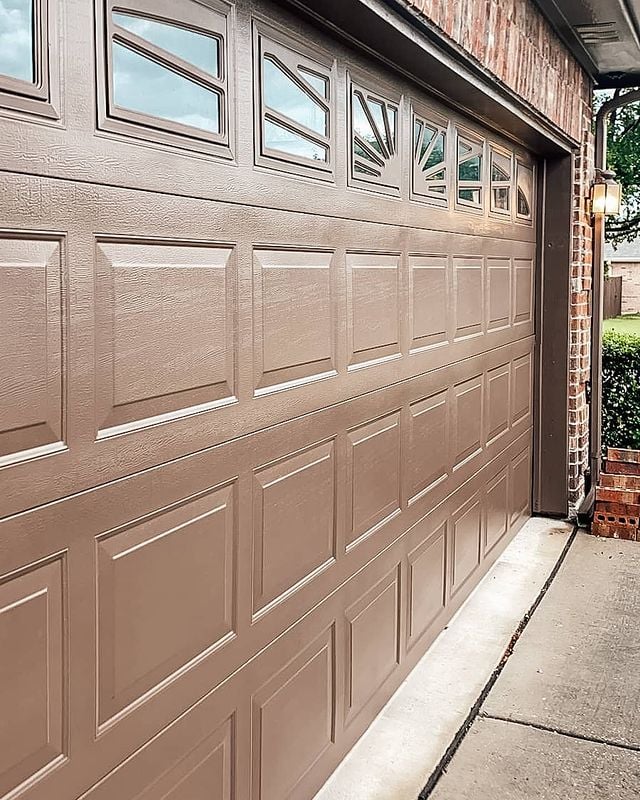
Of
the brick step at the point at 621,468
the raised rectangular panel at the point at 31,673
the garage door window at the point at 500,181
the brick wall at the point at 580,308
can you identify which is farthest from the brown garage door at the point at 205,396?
the brick step at the point at 621,468

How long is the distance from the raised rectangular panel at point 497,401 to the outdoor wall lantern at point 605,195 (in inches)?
54.0

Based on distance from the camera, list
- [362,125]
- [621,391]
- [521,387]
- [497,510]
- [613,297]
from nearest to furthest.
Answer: [362,125]
[497,510]
[521,387]
[621,391]
[613,297]

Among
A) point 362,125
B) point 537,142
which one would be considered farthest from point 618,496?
point 362,125

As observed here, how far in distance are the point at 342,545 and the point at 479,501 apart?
1.78 meters

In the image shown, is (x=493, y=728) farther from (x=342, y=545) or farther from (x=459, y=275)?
(x=459, y=275)

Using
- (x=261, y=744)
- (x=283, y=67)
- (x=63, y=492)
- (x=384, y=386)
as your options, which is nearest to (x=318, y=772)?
(x=261, y=744)

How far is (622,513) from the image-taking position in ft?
17.7

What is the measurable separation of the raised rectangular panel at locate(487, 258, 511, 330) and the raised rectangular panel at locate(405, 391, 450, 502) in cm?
86

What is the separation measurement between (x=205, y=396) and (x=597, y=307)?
4.35 metres

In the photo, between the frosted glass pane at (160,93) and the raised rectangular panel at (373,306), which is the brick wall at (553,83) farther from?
the frosted glass pane at (160,93)

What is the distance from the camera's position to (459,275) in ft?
13.0

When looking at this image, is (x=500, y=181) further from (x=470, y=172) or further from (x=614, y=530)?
(x=614, y=530)

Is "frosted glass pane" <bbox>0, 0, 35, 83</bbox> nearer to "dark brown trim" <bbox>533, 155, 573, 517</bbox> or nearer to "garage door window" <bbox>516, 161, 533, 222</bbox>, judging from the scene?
"garage door window" <bbox>516, 161, 533, 222</bbox>

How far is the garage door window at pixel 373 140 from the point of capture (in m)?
2.88
